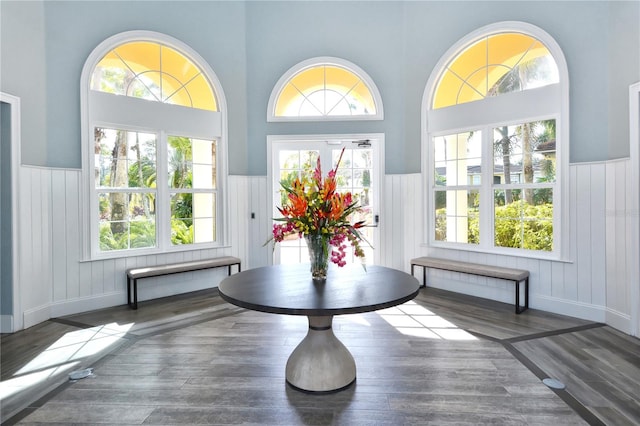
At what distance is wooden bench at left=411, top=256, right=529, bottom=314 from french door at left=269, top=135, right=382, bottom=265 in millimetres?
805

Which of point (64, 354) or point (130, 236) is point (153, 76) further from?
point (64, 354)

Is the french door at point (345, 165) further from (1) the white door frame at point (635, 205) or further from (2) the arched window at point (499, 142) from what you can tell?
(1) the white door frame at point (635, 205)

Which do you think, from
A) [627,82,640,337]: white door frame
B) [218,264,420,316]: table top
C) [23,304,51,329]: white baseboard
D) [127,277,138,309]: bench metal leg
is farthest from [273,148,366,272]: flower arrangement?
[23,304,51,329]: white baseboard

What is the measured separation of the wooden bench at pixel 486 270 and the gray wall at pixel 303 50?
1256 mm

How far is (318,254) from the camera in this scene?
8.27 ft

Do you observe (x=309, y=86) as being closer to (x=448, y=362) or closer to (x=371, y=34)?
(x=371, y=34)

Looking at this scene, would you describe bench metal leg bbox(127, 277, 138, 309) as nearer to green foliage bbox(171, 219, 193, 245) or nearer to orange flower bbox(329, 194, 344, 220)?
green foliage bbox(171, 219, 193, 245)

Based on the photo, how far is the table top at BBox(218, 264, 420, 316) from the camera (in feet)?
6.45

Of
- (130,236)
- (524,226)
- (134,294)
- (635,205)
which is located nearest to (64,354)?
(134,294)

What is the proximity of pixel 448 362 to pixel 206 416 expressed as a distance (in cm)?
175

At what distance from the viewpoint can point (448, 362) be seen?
279cm

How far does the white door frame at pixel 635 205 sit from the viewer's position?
3.24 metres

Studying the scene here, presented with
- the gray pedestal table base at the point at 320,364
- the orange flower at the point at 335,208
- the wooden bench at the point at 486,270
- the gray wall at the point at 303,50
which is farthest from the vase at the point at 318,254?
the gray wall at the point at 303,50

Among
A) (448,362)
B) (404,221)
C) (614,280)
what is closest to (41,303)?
(448,362)
